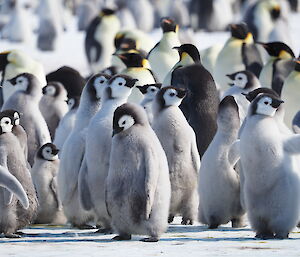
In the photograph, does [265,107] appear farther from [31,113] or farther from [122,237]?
[31,113]

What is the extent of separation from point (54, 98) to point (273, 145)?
4.57 metres

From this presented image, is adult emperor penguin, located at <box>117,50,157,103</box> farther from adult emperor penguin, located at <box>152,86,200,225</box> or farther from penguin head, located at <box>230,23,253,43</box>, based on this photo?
penguin head, located at <box>230,23,253,43</box>

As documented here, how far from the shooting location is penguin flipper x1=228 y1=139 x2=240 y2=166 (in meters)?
6.41

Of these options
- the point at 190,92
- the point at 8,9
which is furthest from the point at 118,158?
the point at 8,9

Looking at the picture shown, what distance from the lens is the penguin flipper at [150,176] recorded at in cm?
581

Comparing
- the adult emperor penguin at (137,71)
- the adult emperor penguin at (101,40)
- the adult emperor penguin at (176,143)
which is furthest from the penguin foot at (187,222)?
the adult emperor penguin at (101,40)

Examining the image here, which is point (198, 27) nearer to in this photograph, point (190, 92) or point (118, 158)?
point (190, 92)

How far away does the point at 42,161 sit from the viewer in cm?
730

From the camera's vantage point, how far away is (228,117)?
6.77 m

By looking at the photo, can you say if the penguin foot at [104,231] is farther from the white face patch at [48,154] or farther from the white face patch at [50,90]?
the white face patch at [50,90]

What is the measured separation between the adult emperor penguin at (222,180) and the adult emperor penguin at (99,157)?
2.25 feet

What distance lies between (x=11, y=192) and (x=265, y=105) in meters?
1.59

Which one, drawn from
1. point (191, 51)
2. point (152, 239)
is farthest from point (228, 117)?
point (191, 51)

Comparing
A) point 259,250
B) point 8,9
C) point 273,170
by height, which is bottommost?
point 259,250
